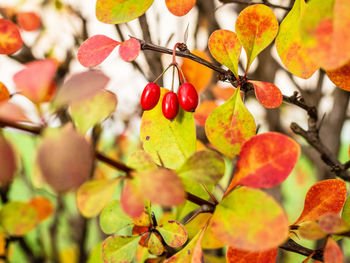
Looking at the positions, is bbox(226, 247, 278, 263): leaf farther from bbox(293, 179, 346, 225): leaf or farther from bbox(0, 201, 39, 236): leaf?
bbox(0, 201, 39, 236): leaf

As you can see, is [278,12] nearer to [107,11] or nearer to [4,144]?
[107,11]

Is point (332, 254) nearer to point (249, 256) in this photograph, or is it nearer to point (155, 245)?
point (249, 256)

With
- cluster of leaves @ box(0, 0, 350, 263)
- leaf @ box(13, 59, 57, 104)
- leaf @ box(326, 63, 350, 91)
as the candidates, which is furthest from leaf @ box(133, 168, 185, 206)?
leaf @ box(326, 63, 350, 91)

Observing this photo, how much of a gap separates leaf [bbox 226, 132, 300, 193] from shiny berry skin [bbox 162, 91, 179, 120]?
96 millimetres

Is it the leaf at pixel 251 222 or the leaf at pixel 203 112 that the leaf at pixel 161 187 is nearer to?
the leaf at pixel 251 222

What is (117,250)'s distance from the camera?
1.28ft

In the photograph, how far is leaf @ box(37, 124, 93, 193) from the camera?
0.73 ft

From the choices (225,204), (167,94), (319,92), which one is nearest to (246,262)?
(225,204)

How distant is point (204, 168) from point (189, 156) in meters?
0.04

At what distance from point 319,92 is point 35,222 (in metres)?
0.86

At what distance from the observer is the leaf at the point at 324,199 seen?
361mm

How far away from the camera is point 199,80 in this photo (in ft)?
2.03

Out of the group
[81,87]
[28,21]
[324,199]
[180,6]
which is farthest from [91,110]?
[28,21]

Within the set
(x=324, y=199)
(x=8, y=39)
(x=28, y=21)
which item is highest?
(x=8, y=39)
